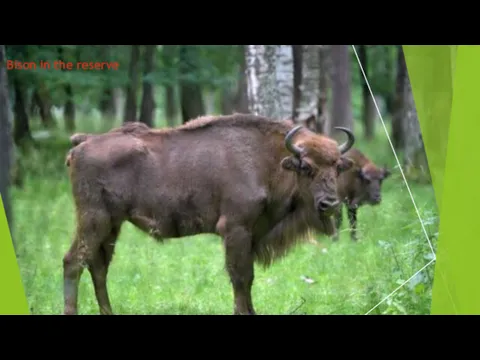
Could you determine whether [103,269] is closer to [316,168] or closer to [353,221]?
[316,168]

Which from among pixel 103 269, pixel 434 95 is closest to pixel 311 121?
pixel 434 95

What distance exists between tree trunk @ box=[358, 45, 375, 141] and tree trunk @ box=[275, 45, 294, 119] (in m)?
1.01

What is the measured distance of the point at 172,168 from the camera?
7.31 metres

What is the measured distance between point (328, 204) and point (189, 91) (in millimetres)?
1500

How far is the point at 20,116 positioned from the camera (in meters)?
7.20

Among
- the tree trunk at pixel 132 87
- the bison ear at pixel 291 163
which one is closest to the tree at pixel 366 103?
the bison ear at pixel 291 163

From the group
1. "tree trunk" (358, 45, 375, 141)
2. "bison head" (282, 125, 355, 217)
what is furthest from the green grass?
"bison head" (282, 125, 355, 217)

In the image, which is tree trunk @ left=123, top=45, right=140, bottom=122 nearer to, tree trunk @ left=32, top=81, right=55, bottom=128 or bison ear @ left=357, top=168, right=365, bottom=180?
tree trunk @ left=32, top=81, right=55, bottom=128

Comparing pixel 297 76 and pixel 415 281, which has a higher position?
pixel 297 76

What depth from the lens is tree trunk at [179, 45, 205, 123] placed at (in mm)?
7164

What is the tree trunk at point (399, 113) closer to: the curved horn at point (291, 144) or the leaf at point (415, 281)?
the curved horn at point (291, 144)

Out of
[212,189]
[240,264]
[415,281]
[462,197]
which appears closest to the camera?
[462,197]

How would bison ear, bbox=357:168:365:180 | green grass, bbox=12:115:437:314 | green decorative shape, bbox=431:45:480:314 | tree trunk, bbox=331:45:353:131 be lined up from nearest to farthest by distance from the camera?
green decorative shape, bbox=431:45:480:314 < green grass, bbox=12:115:437:314 < tree trunk, bbox=331:45:353:131 < bison ear, bbox=357:168:365:180
